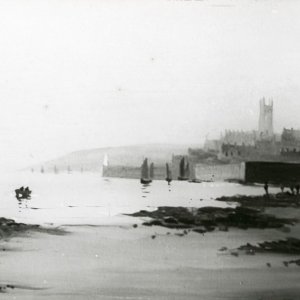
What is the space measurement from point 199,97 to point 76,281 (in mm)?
906

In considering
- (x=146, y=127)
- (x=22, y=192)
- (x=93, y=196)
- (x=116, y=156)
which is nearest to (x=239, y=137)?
(x=146, y=127)

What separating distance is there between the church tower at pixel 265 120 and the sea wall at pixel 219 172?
156 mm

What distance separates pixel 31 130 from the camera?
2363 mm

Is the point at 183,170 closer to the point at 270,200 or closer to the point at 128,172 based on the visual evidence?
the point at 128,172

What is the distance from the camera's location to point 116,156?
235 cm

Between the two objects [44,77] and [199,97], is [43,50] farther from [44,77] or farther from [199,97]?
[199,97]

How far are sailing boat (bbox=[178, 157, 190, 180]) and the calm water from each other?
0.09 ft

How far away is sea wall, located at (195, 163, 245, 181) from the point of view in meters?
2.33

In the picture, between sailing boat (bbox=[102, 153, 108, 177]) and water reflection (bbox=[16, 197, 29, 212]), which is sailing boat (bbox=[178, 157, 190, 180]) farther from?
water reflection (bbox=[16, 197, 29, 212])

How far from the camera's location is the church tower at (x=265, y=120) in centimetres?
231

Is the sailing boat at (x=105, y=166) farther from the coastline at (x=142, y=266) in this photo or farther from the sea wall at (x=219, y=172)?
the sea wall at (x=219, y=172)

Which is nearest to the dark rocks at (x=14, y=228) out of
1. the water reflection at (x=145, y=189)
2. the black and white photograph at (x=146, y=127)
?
the black and white photograph at (x=146, y=127)

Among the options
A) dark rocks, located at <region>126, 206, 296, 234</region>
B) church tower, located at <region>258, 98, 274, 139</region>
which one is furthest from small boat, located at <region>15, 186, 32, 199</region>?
church tower, located at <region>258, 98, 274, 139</region>

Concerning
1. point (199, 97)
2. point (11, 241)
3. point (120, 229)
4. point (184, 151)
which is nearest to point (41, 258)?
point (11, 241)
